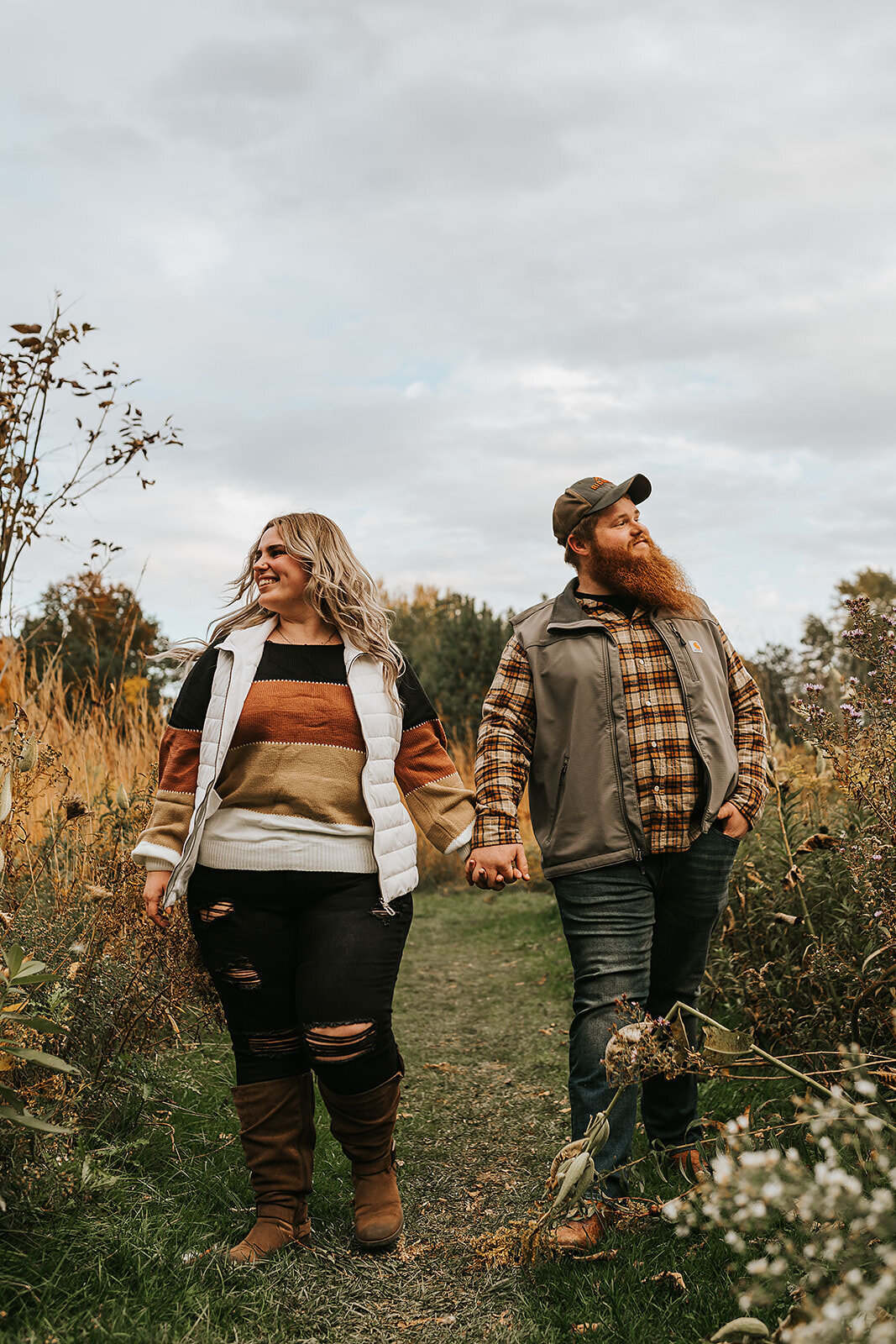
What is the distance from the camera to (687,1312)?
2465 millimetres

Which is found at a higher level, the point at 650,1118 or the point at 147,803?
the point at 147,803

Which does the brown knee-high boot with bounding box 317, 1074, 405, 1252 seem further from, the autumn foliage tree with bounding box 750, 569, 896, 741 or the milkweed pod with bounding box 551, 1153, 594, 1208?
the autumn foliage tree with bounding box 750, 569, 896, 741

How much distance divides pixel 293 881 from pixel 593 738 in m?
0.91

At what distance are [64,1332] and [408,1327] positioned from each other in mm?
802

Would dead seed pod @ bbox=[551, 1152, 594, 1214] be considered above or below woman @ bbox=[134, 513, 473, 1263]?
below

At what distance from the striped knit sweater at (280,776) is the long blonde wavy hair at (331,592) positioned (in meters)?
0.10

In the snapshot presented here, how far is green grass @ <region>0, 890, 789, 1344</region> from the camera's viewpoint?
2391mm

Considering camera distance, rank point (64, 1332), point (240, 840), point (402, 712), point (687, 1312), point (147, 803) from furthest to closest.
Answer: point (147, 803) < point (402, 712) < point (240, 840) < point (687, 1312) < point (64, 1332)

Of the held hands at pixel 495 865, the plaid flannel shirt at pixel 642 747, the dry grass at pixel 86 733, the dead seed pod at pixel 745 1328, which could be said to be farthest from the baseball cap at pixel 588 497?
the dry grass at pixel 86 733

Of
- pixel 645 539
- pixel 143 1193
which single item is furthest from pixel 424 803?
pixel 143 1193

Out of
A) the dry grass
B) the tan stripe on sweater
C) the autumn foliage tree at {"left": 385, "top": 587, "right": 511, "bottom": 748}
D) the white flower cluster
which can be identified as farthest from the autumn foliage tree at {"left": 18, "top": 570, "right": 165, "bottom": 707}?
the autumn foliage tree at {"left": 385, "top": 587, "right": 511, "bottom": 748}

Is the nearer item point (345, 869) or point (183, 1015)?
point (345, 869)

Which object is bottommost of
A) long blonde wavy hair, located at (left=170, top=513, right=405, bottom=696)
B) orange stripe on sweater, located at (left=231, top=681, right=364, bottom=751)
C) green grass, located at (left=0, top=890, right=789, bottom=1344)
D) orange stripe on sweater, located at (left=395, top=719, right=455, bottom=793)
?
green grass, located at (left=0, top=890, right=789, bottom=1344)

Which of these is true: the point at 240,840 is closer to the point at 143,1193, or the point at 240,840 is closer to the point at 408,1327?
the point at 143,1193
